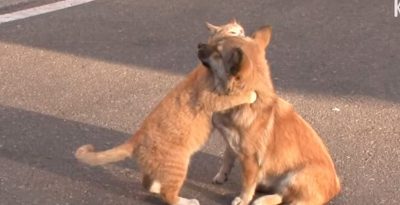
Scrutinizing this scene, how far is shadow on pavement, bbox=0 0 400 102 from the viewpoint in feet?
22.6

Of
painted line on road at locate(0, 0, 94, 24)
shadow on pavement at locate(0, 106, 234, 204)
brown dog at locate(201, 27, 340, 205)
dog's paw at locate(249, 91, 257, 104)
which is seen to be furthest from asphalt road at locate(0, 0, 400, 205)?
dog's paw at locate(249, 91, 257, 104)

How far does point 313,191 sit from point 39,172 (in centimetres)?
175

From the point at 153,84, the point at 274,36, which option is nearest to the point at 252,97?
the point at 153,84

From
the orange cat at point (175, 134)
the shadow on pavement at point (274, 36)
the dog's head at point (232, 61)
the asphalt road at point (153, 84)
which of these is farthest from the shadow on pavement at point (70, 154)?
the shadow on pavement at point (274, 36)

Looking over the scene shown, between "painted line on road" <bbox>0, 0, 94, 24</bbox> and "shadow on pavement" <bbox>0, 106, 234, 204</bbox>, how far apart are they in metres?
2.35

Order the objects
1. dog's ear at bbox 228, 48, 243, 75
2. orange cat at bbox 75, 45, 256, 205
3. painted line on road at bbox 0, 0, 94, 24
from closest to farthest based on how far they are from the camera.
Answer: dog's ear at bbox 228, 48, 243, 75 → orange cat at bbox 75, 45, 256, 205 → painted line on road at bbox 0, 0, 94, 24

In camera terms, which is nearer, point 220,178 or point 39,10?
point 220,178

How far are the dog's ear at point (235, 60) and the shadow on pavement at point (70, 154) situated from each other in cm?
87

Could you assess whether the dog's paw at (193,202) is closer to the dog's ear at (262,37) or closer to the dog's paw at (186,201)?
the dog's paw at (186,201)

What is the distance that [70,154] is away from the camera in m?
5.47

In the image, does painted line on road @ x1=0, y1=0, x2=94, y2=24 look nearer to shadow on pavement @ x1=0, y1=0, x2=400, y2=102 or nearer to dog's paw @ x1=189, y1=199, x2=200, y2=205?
shadow on pavement @ x1=0, y1=0, x2=400, y2=102

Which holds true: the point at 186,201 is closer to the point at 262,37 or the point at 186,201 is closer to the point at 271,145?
the point at 271,145

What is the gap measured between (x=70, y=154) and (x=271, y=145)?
1.48 meters

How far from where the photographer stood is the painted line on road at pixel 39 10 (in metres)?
8.35
